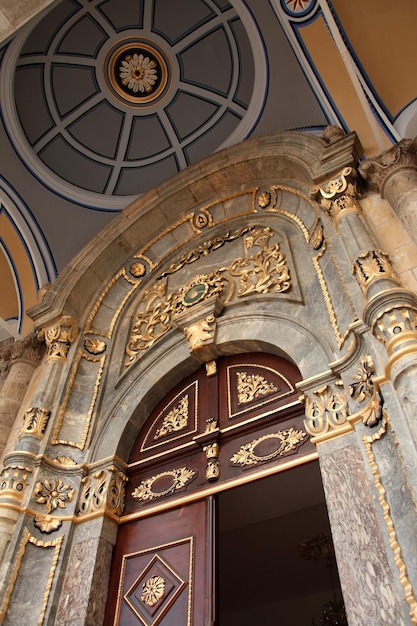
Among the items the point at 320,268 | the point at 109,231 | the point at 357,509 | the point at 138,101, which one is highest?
the point at 138,101

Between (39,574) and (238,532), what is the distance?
3.39 m

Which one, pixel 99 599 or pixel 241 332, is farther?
pixel 241 332

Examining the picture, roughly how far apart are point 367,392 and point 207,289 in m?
2.65

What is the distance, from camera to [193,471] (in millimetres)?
4652

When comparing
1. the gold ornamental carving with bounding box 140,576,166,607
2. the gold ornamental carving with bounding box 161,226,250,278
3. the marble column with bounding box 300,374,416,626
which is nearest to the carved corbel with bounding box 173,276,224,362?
the gold ornamental carving with bounding box 161,226,250,278

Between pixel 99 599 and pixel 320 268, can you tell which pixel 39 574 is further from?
pixel 320 268

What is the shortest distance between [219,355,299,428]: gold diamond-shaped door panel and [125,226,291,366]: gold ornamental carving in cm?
46

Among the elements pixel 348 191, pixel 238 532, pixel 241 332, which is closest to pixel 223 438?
pixel 241 332

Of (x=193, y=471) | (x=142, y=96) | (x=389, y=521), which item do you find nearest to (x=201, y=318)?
(x=193, y=471)

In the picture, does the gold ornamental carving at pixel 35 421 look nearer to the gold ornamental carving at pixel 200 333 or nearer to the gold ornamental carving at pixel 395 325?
the gold ornamental carving at pixel 200 333

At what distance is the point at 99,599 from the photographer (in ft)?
13.9

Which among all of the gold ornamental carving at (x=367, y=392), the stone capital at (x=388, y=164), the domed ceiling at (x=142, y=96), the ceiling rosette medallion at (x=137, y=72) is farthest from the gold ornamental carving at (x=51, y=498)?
the ceiling rosette medallion at (x=137, y=72)

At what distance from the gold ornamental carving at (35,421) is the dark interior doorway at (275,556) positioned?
220cm

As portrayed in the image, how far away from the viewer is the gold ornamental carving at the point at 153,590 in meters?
4.04
